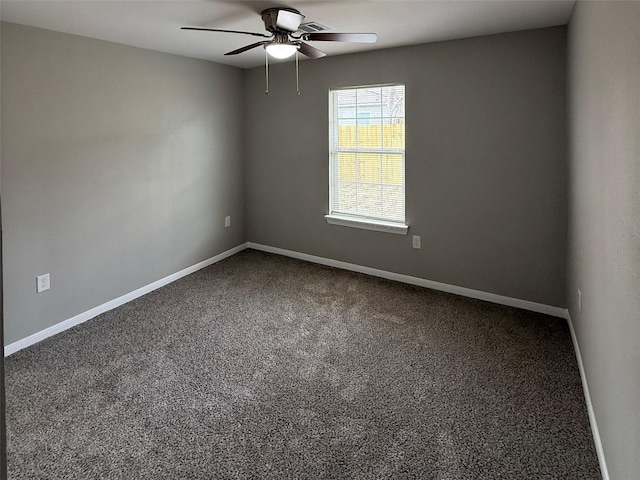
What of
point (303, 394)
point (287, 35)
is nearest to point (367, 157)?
point (287, 35)

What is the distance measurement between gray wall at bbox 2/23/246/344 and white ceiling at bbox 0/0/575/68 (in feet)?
0.97

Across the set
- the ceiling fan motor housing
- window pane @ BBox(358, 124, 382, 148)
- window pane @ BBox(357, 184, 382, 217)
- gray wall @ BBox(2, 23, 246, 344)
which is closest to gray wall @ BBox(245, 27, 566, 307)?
window pane @ BBox(357, 184, 382, 217)

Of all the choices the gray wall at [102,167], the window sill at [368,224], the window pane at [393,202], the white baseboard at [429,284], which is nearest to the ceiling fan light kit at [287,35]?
the gray wall at [102,167]

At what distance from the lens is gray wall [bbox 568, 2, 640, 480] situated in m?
1.39

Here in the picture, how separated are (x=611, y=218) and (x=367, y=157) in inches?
112

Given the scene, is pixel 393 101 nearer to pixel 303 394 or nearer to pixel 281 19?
pixel 281 19

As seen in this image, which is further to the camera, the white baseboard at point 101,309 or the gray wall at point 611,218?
the white baseboard at point 101,309

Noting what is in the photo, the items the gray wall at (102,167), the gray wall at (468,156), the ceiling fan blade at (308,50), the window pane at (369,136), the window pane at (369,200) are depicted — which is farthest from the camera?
the window pane at (369,200)

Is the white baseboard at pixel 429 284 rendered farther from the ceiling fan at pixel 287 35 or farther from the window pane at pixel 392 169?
the ceiling fan at pixel 287 35

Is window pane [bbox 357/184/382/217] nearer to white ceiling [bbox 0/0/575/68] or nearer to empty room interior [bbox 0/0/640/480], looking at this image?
empty room interior [bbox 0/0/640/480]

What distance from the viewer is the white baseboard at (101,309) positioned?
3.14 meters

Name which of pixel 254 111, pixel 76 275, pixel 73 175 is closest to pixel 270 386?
pixel 76 275

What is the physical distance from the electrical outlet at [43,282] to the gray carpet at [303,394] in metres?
0.38

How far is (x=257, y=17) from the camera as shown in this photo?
2.92 m
